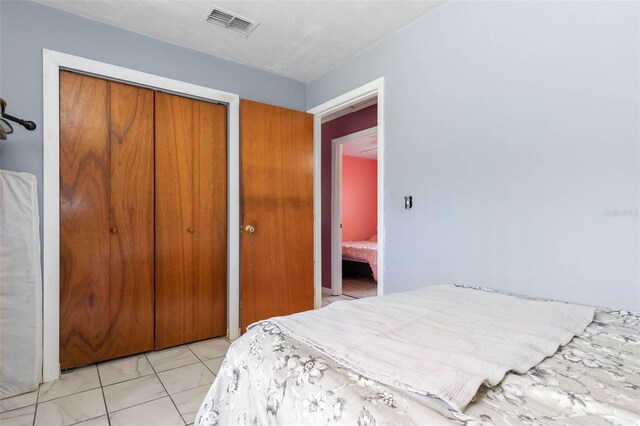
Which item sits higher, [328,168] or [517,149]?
[328,168]

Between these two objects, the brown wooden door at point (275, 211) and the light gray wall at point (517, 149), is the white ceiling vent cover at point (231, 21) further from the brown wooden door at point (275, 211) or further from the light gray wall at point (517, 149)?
the light gray wall at point (517, 149)

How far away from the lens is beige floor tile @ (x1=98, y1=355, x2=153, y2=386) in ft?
6.87

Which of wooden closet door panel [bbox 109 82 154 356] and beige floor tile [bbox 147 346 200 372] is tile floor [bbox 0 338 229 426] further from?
wooden closet door panel [bbox 109 82 154 356]

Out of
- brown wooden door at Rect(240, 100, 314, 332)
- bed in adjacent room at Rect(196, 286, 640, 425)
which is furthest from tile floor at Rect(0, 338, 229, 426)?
bed in adjacent room at Rect(196, 286, 640, 425)

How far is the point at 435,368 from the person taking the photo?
68cm

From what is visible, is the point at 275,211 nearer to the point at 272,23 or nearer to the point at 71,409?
the point at 272,23

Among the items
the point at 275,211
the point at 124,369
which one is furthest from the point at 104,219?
the point at 275,211

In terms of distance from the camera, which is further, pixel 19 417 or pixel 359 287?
pixel 359 287

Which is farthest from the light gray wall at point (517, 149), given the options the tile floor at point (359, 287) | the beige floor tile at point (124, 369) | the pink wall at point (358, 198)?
the pink wall at point (358, 198)

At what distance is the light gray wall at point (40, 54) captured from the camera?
1998 mm

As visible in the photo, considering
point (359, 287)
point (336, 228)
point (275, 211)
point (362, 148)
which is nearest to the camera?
point (275, 211)

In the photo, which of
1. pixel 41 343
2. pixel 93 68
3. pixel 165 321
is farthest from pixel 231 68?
pixel 41 343

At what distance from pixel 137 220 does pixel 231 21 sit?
1.62 m

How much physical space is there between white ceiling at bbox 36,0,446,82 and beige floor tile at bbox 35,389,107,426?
2.44m
